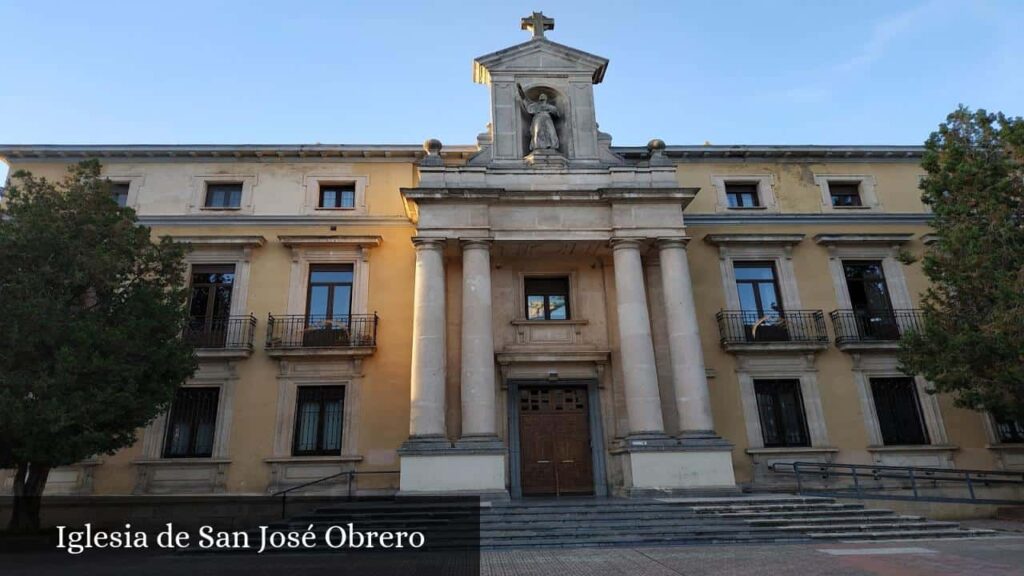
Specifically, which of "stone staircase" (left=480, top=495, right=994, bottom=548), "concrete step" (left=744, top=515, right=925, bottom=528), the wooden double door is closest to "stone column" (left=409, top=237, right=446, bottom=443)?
"stone staircase" (left=480, top=495, right=994, bottom=548)

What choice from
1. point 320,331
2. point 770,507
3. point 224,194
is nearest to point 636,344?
point 770,507

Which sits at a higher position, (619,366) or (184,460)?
(619,366)

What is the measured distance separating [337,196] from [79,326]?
8.73 m

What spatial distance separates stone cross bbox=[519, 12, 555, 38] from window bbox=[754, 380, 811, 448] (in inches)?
482

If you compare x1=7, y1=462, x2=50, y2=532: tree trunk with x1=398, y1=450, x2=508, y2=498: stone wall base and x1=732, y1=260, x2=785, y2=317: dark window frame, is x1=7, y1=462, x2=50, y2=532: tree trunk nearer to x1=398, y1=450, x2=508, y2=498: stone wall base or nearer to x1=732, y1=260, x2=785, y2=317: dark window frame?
x1=398, y1=450, x2=508, y2=498: stone wall base

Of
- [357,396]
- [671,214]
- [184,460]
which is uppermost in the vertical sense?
[671,214]

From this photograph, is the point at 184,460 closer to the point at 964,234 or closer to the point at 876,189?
the point at 964,234

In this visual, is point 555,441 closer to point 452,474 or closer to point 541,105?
point 452,474

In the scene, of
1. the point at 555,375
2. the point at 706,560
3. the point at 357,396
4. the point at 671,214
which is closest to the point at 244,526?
the point at 357,396

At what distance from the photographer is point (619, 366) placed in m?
15.8

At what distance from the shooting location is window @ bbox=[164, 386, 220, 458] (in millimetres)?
15539

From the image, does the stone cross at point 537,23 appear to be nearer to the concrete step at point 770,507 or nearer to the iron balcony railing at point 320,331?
the iron balcony railing at point 320,331

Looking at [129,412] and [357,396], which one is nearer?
[129,412]

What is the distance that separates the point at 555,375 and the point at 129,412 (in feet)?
31.7
